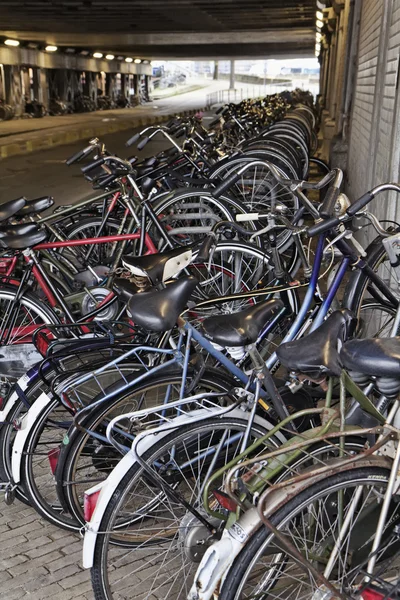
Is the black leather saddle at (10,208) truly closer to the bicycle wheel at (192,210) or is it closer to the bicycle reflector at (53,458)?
the bicycle wheel at (192,210)

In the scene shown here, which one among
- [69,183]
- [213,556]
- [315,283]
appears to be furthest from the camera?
[69,183]

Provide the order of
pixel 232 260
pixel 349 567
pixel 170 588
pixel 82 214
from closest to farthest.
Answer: pixel 349 567
pixel 170 588
pixel 232 260
pixel 82 214

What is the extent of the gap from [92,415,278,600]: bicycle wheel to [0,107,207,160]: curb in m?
11.2

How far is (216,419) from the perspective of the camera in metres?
2.66

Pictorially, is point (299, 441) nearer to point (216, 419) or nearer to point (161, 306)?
point (216, 419)

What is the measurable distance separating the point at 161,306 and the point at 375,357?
87 cm

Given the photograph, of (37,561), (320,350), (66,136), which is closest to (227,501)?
(320,350)

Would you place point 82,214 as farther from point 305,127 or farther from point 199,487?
point 305,127

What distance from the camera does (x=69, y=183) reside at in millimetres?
13328

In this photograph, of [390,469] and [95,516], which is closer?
[390,469]

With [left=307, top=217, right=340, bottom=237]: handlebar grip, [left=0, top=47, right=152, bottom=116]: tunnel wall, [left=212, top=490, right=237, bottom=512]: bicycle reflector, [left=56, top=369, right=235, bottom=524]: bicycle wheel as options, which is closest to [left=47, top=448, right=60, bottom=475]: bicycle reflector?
[left=56, top=369, right=235, bottom=524]: bicycle wheel

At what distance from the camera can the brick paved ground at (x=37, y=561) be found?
9.73 feet

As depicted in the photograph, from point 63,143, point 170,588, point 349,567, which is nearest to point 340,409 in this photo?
point 349,567

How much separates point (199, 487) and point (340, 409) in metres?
0.80
